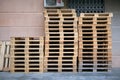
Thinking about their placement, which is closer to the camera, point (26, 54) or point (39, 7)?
point (26, 54)

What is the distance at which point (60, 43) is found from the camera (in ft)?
25.9

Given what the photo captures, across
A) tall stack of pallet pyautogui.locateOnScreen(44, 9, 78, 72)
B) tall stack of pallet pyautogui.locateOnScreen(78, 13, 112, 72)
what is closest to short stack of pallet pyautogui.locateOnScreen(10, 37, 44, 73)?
tall stack of pallet pyautogui.locateOnScreen(44, 9, 78, 72)

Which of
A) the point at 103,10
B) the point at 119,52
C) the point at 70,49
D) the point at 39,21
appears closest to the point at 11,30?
the point at 39,21

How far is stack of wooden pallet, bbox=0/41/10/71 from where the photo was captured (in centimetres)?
815

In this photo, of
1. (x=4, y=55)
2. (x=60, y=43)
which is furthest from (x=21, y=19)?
(x=60, y=43)

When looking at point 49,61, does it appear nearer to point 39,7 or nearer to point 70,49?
point 70,49

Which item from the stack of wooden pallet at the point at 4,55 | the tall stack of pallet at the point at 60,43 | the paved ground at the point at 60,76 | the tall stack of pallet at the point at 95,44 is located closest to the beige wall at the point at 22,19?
the stack of wooden pallet at the point at 4,55

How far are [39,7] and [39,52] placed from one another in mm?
1828

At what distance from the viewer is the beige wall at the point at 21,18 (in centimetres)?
887

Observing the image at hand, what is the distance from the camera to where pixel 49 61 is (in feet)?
26.0

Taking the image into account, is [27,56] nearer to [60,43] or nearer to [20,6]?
[60,43]

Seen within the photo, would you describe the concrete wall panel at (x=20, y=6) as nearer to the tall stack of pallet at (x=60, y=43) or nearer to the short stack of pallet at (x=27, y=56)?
the tall stack of pallet at (x=60, y=43)

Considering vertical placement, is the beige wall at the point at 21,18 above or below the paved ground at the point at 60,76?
above

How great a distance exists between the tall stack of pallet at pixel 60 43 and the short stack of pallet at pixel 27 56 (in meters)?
0.19
